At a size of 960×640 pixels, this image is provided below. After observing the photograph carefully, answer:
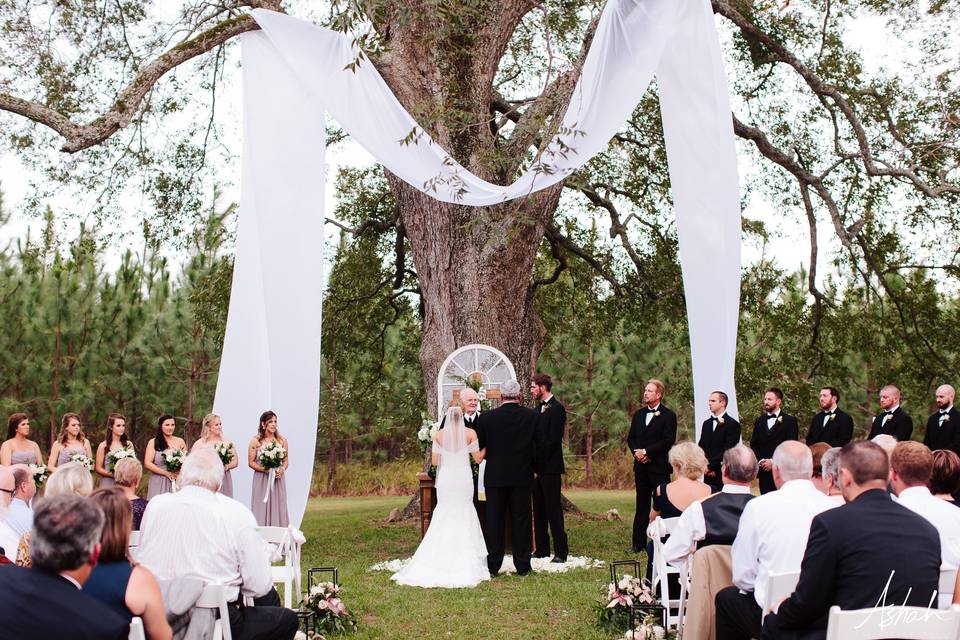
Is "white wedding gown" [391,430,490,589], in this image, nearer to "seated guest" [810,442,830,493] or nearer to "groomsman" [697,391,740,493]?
"groomsman" [697,391,740,493]

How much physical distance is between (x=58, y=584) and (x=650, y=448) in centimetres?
703

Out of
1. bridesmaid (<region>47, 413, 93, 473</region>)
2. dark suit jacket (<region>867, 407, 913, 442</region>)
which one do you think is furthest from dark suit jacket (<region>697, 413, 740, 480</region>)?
bridesmaid (<region>47, 413, 93, 473</region>)

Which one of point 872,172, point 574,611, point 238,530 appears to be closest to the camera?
point 238,530

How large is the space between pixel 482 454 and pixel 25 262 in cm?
1255

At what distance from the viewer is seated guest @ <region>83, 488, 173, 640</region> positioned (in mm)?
3316

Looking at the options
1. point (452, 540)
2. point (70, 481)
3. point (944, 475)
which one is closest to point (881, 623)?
point (944, 475)

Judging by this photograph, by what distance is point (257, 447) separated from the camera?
8508 millimetres

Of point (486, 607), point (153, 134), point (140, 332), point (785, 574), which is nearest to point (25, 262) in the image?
point (140, 332)

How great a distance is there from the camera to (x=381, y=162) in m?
8.06

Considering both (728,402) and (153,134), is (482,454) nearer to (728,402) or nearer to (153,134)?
(728,402)

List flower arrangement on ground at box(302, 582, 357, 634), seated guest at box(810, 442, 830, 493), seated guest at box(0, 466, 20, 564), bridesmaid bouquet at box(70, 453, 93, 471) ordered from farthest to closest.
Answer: bridesmaid bouquet at box(70, 453, 93, 471) → flower arrangement on ground at box(302, 582, 357, 634) → seated guest at box(810, 442, 830, 493) → seated guest at box(0, 466, 20, 564)

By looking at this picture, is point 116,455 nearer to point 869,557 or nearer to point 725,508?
point 725,508

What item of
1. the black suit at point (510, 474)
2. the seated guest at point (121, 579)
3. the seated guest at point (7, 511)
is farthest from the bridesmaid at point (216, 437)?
the seated guest at point (121, 579)

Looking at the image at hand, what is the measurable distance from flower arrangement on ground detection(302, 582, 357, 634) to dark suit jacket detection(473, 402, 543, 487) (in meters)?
2.43
